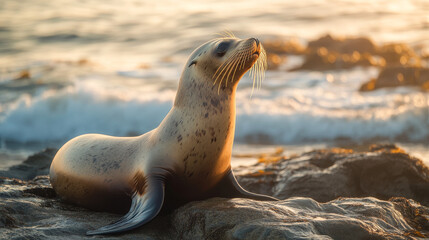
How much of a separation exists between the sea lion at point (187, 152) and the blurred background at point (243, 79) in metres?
4.41

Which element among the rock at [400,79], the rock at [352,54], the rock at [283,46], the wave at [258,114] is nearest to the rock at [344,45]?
the rock at [352,54]

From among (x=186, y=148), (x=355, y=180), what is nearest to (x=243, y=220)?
(x=186, y=148)

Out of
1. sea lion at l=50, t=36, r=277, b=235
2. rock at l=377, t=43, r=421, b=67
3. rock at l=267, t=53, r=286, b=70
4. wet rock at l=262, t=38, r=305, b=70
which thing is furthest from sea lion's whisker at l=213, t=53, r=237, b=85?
rock at l=377, t=43, r=421, b=67

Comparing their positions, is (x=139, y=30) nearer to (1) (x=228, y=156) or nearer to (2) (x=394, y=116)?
(2) (x=394, y=116)

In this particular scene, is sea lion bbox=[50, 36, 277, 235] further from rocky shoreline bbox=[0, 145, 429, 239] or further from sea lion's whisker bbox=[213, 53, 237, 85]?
rocky shoreline bbox=[0, 145, 429, 239]

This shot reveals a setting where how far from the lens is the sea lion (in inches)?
171

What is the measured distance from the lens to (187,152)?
14.3 feet

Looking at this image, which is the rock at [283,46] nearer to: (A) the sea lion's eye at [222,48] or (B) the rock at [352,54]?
(B) the rock at [352,54]

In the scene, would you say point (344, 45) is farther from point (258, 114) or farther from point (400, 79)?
point (258, 114)

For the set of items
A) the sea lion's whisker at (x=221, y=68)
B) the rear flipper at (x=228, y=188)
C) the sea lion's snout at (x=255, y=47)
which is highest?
the sea lion's snout at (x=255, y=47)

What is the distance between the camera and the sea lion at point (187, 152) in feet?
14.3

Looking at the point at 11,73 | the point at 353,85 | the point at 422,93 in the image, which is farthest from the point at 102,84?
the point at 422,93

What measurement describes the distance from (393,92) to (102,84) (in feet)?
25.9

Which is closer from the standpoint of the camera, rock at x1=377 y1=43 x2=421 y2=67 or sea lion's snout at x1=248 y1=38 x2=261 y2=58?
sea lion's snout at x1=248 y1=38 x2=261 y2=58
